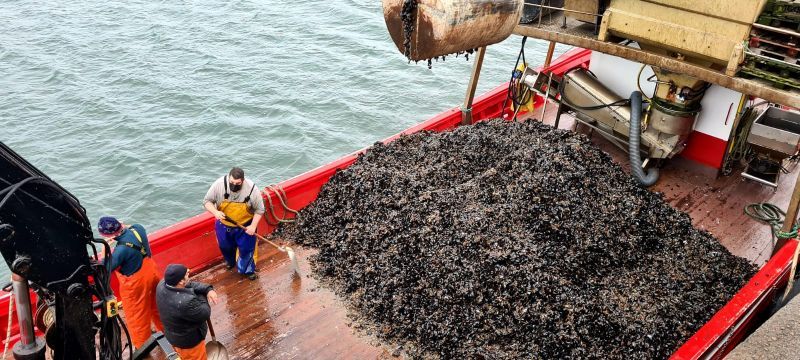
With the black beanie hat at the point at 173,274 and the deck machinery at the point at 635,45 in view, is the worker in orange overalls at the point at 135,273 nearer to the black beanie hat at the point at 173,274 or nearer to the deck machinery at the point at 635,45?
the black beanie hat at the point at 173,274

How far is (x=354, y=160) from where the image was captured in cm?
722

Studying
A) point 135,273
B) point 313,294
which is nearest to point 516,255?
point 313,294

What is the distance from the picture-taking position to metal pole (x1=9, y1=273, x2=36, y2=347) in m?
3.18

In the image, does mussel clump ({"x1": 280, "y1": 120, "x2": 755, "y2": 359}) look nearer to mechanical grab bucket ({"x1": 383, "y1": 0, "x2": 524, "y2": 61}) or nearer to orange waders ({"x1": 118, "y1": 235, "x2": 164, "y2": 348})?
orange waders ({"x1": 118, "y1": 235, "x2": 164, "y2": 348})

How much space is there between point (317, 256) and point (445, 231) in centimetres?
138

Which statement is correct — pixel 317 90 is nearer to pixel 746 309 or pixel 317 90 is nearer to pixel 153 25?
pixel 153 25

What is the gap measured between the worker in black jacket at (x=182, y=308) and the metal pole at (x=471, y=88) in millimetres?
4778

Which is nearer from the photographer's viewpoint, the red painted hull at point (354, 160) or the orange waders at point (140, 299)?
the red painted hull at point (354, 160)

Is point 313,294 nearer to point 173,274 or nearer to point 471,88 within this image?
point 173,274

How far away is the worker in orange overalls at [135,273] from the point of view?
14.8 feet

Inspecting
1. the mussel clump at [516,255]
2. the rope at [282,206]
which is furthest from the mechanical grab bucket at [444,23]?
the rope at [282,206]

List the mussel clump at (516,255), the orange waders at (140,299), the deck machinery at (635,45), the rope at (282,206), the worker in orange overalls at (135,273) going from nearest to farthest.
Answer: the deck machinery at (635,45), the worker in orange overalls at (135,273), the orange waders at (140,299), the mussel clump at (516,255), the rope at (282,206)

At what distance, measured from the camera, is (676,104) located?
684 centimetres

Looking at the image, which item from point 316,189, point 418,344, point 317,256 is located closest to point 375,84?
point 316,189
